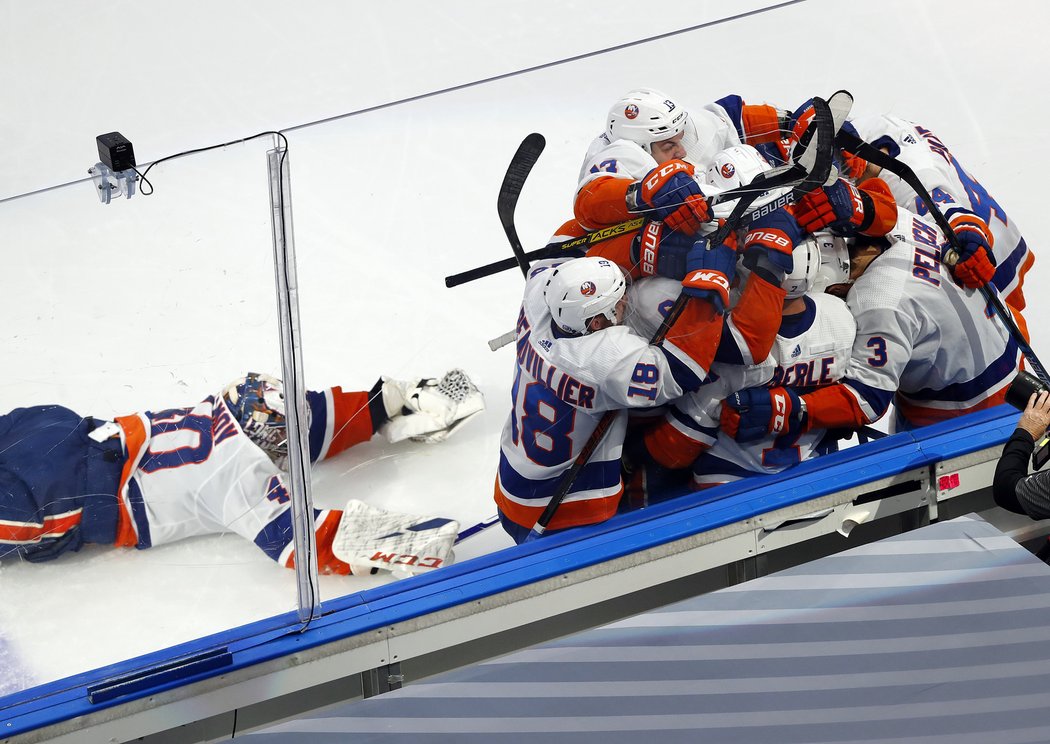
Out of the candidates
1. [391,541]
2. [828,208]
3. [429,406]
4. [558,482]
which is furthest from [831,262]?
[391,541]

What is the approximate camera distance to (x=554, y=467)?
2.34 metres

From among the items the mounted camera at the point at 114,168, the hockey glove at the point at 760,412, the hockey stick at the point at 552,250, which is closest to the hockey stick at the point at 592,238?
the hockey stick at the point at 552,250

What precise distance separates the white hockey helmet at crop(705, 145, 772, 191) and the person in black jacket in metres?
0.67

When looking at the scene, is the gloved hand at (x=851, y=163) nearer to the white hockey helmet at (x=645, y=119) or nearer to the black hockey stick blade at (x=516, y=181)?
the white hockey helmet at (x=645, y=119)

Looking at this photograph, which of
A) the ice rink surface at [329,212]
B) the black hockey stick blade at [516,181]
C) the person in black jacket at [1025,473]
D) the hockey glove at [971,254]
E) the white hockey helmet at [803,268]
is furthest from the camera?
the black hockey stick blade at [516,181]

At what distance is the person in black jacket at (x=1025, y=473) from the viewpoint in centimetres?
202

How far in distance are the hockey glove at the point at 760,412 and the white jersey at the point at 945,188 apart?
0.59 meters

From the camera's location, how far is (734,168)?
2285 millimetres

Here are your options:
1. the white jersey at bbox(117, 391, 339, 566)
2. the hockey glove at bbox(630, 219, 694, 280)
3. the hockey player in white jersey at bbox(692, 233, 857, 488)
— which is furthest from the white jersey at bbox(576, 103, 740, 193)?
the white jersey at bbox(117, 391, 339, 566)

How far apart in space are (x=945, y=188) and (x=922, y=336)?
0.41 meters

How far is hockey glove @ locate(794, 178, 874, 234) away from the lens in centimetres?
227

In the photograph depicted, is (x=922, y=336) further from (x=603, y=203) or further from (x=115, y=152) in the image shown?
(x=115, y=152)

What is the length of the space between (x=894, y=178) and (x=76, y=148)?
2.60 m

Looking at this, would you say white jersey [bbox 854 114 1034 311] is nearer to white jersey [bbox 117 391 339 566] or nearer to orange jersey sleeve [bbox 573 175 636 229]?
orange jersey sleeve [bbox 573 175 636 229]
